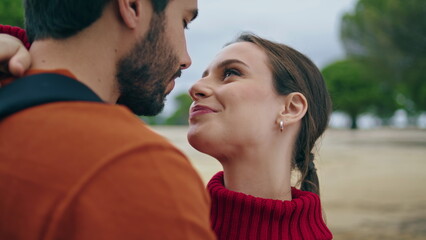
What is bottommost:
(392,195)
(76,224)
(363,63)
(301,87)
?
(363,63)

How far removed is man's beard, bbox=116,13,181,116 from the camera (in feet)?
5.84

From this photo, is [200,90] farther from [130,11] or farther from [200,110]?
[130,11]

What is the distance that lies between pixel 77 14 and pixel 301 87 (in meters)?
1.77

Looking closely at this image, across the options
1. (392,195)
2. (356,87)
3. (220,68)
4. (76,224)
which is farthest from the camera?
(356,87)

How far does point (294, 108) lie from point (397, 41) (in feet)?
93.7

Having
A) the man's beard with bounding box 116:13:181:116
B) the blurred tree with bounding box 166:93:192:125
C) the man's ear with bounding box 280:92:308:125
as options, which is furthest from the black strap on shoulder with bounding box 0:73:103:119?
the blurred tree with bounding box 166:93:192:125

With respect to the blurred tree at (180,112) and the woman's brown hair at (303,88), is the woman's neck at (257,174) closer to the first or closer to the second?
the woman's brown hair at (303,88)

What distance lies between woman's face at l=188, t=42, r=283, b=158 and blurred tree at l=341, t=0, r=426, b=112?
2742cm

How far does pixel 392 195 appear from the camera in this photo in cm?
1098

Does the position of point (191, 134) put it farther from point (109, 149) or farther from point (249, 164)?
point (109, 149)

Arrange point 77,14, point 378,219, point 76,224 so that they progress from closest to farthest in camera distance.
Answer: point 76,224 → point 77,14 → point 378,219

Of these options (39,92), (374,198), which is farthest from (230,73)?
(374,198)

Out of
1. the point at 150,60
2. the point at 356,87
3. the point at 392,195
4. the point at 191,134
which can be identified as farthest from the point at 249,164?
the point at 356,87

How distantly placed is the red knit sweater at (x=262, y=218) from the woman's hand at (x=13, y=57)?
1416 mm
